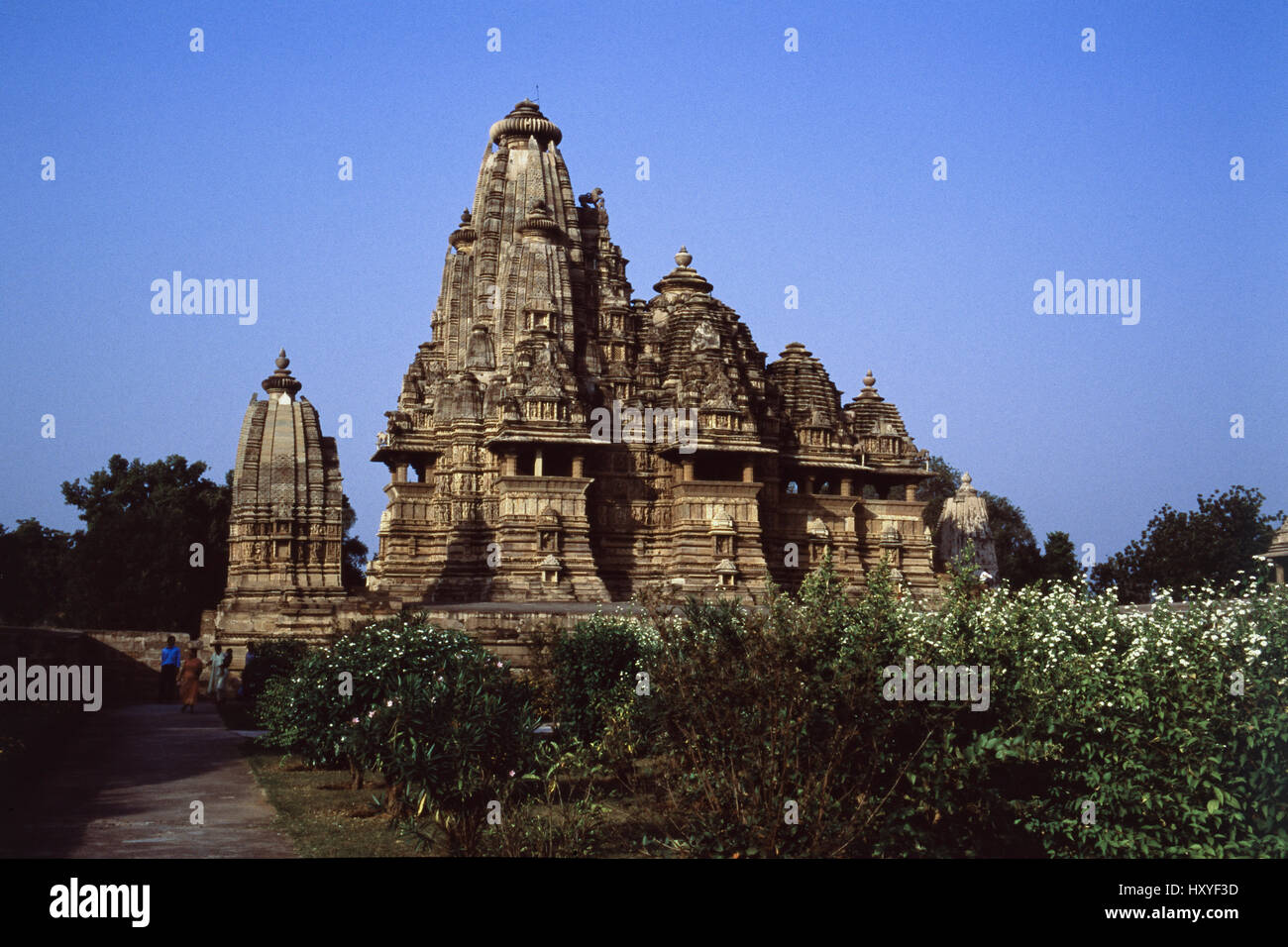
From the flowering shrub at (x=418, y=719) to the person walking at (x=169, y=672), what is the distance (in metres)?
11.2

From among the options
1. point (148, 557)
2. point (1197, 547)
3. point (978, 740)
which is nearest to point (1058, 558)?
point (1197, 547)

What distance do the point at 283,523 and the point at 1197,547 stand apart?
1577 inches

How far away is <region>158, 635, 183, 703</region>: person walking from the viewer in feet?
88.5

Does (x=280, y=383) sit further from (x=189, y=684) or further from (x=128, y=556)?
(x=128, y=556)

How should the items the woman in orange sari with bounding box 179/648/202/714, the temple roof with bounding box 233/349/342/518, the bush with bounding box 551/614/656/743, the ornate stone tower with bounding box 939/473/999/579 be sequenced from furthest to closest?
the ornate stone tower with bounding box 939/473/999/579 < the temple roof with bounding box 233/349/342/518 < the woman in orange sari with bounding box 179/648/202/714 < the bush with bounding box 551/614/656/743

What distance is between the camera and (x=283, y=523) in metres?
28.5

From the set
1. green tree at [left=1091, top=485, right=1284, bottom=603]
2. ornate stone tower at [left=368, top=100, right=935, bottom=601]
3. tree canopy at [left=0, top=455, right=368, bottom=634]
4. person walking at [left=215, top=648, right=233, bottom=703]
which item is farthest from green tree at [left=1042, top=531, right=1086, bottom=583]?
person walking at [left=215, top=648, right=233, bottom=703]

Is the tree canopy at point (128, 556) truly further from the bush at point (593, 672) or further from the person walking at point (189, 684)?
the bush at point (593, 672)

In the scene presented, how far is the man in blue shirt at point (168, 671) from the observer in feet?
88.5

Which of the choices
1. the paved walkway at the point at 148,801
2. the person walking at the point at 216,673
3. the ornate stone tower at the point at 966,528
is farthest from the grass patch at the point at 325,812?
the ornate stone tower at the point at 966,528

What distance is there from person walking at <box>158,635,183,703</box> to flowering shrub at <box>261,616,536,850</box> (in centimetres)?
1118

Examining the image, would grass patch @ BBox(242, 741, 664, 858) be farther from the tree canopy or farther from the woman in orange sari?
the tree canopy

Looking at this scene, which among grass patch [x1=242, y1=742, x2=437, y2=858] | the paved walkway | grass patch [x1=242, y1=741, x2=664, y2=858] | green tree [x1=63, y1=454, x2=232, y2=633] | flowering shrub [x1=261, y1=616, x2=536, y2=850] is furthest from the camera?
green tree [x1=63, y1=454, x2=232, y2=633]

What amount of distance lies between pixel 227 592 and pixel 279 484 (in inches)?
112
